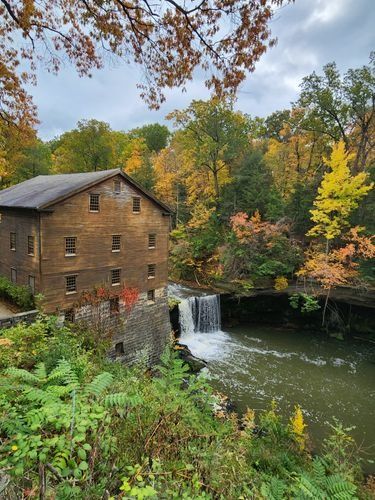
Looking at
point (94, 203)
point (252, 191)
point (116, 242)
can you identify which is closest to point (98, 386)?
point (94, 203)

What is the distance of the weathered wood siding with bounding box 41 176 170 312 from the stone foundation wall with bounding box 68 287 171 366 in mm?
978

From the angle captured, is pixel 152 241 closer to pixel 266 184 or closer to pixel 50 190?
pixel 50 190

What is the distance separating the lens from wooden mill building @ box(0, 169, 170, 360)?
1412 cm

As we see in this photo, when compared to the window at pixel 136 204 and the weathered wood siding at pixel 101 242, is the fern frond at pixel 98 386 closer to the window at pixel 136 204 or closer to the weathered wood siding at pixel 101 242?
the weathered wood siding at pixel 101 242

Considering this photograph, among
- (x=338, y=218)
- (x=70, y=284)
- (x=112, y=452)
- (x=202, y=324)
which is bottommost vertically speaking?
(x=202, y=324)

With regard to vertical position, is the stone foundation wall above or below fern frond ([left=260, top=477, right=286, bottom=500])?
below

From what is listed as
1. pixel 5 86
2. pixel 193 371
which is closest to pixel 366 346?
pixel 193 371

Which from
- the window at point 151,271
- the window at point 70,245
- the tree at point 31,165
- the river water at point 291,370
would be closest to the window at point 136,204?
the window at point 151,271

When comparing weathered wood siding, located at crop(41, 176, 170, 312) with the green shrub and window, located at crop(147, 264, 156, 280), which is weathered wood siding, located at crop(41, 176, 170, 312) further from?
the green shrub

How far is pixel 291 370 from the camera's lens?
17.6 meters

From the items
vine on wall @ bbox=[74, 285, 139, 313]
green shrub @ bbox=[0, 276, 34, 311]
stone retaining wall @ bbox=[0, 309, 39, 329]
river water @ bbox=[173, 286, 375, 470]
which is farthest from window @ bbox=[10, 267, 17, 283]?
A: river water @ bbox=[173, 286, 375, 470]

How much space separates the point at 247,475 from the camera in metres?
4.13

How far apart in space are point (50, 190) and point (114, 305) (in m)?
7.30

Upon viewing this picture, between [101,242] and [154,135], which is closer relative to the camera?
[101,242]
